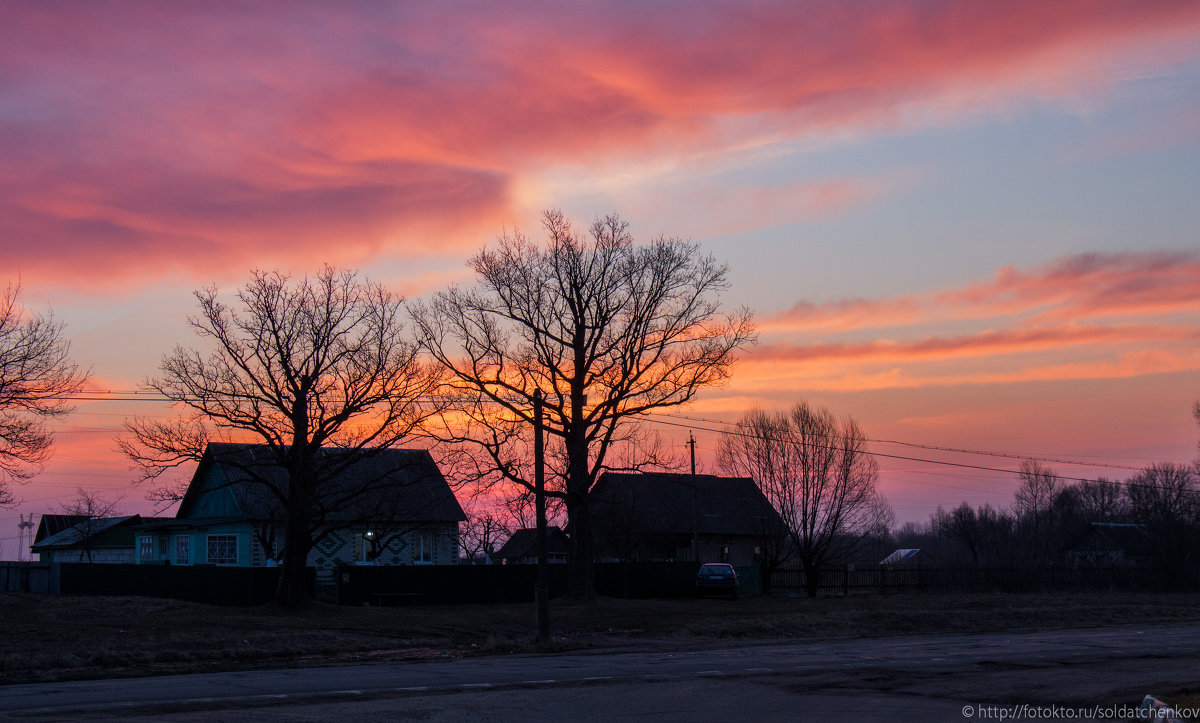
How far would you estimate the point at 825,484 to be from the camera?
2088 inches

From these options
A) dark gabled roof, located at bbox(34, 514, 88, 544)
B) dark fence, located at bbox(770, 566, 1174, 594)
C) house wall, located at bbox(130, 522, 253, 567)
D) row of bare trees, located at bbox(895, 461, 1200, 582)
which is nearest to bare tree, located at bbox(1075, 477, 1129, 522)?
row of bare trees, located at bbox(895, 461, 1200, 582)

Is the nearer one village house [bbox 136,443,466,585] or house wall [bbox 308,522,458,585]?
village house [bbox 136,443,466,585]

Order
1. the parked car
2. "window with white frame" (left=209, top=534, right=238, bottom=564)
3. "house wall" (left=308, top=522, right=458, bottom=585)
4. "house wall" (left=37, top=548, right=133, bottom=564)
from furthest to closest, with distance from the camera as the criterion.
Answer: "house wall" (left=37, top=548, right=133, bottom=564)
"house wall" (left=308, top=522, right=458, bottom=585)
"window with white frame" (left=209, top=534, right=238, bottom=564)
the parked car

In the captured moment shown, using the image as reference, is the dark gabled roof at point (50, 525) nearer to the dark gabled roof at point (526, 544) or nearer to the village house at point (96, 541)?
the village house at point (96, 541)

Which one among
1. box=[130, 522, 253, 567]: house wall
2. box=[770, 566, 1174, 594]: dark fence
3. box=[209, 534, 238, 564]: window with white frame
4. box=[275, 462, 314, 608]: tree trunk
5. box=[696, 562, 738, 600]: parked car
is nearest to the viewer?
box=[275, 462, 314, 608]: tree trunk

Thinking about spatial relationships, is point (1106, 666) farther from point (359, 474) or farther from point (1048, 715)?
point (359, 474)

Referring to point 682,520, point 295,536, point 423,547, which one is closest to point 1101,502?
point 682,520

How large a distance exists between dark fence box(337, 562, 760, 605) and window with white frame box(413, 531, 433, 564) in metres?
10.1

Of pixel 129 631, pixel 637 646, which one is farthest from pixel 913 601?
pixel 129 631

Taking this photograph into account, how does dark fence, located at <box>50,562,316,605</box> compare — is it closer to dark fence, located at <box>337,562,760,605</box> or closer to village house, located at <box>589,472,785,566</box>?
dark fence, located at <box>337,562,760,605</box>

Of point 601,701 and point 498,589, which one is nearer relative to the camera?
point 601,701

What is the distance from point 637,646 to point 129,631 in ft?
40.6

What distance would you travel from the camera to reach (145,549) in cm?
5750

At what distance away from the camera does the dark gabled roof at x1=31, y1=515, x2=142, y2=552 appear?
240 feet
